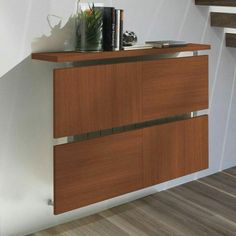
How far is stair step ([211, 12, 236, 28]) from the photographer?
284 cm

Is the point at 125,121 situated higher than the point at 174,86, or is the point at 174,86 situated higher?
the point at 174,86

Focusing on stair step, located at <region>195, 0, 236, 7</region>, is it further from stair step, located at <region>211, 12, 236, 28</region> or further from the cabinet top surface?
the cabinet top surface

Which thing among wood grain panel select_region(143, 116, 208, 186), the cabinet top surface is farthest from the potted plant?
wood grain panel select_region(143, 116, 208, 186)

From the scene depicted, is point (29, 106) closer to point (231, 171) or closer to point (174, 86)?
point (174, 86)

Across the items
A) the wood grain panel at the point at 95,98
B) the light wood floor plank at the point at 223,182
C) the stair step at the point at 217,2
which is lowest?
the light wood floor plank at the point at 223,182

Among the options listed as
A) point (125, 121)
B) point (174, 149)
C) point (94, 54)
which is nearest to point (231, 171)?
point (174, 149)

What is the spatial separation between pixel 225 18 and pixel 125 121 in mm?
1123

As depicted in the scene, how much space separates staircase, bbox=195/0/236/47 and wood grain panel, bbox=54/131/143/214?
102 centimetres

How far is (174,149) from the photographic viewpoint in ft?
8.73

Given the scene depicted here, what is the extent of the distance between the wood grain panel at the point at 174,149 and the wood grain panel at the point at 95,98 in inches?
8.6

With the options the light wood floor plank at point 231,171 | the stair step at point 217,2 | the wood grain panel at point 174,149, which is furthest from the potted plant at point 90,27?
the light wood floor plank at point 231,171

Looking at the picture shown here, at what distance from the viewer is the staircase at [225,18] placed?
8.96 feet

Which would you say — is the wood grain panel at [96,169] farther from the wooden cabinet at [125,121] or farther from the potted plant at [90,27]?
the potted plant at [90,27]

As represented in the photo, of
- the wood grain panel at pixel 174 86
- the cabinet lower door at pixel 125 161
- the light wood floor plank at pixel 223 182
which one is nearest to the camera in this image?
the cabinet lower door at pixel 125 161
